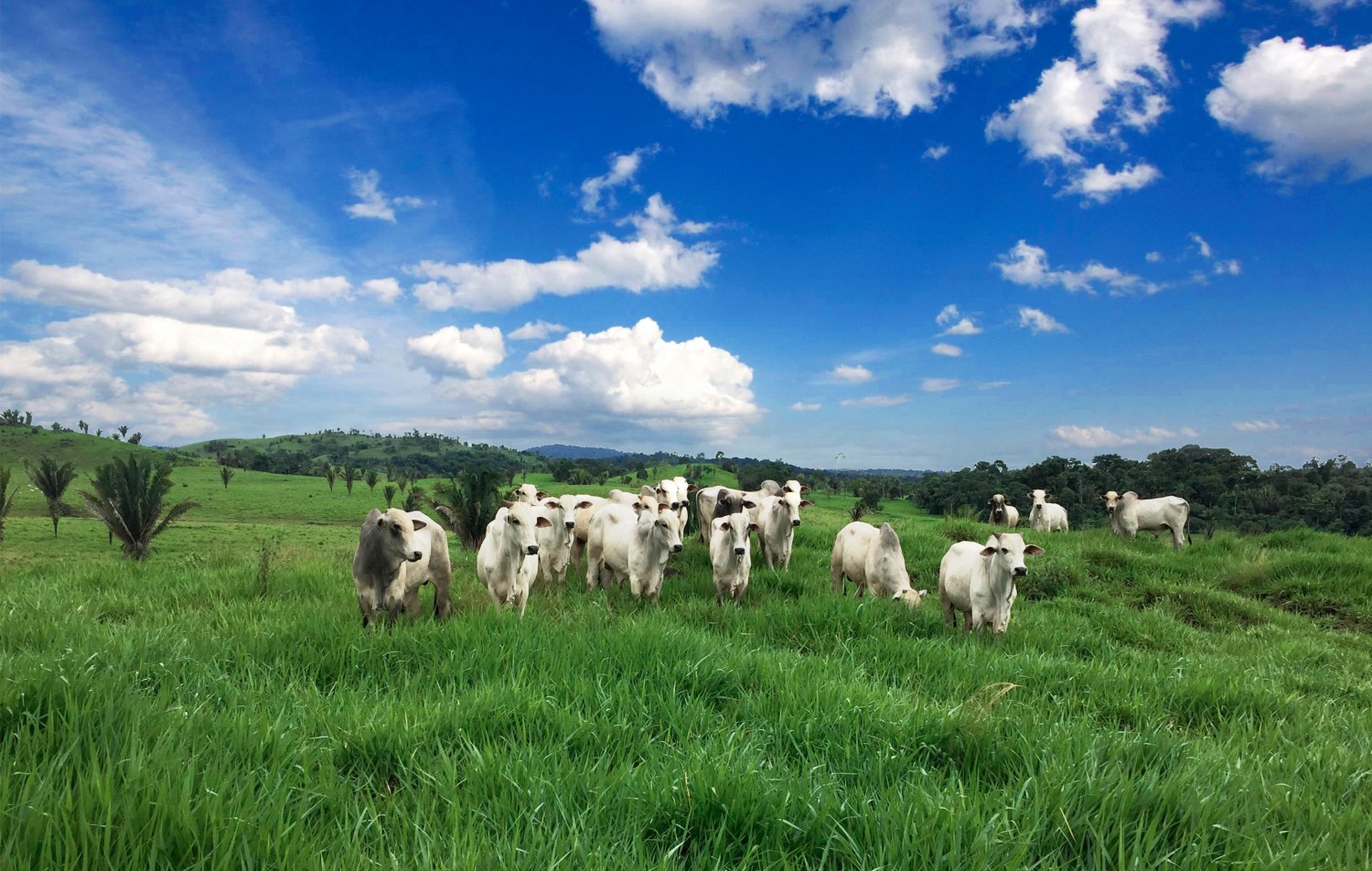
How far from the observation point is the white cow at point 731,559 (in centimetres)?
964

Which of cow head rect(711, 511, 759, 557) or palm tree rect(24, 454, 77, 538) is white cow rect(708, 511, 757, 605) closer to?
cow head rect(711, 511, 759, 557)

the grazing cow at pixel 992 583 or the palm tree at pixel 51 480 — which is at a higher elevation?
the grazing cow at pixel 992 583

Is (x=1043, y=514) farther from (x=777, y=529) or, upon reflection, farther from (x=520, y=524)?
(x=520, y=524)

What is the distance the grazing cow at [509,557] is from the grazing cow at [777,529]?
192 inches

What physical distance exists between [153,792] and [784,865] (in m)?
2.42

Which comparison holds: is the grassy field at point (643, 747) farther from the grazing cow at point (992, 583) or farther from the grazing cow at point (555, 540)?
the grazing cow at point (555, 540)

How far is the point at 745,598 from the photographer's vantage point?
9.89 metres

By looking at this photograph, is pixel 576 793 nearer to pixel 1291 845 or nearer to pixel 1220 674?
pixel 1291 845

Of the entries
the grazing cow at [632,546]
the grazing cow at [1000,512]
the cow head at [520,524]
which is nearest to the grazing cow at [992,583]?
the grazing cow at [632,546]

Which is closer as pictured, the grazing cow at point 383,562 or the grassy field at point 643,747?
the grassy field at point 643,747

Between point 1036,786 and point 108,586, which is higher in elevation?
point 1036,786

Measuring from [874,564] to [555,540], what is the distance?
5573 millimetres

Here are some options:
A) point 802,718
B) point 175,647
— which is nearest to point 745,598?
point 802,718

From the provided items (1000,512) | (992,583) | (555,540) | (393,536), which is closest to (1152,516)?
(1000,512)
